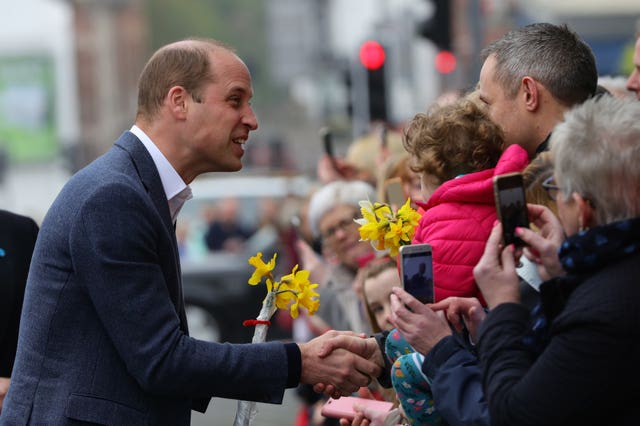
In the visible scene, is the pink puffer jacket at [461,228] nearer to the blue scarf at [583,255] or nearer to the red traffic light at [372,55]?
the blue scarf at [583,255]

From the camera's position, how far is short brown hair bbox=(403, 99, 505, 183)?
4.13 m

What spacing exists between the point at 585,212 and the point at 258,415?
9616 mm

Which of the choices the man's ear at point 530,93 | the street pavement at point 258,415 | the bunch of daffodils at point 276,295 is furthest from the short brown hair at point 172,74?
the street pavement at point 258,415

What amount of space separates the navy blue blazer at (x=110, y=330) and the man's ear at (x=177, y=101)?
1.01 feet

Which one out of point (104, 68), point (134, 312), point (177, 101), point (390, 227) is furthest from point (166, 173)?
point (104, 68)

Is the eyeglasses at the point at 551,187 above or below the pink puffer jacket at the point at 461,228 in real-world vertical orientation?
above

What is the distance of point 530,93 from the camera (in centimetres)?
425

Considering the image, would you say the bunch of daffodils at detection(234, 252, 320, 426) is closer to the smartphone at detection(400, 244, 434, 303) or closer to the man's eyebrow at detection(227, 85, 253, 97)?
the man's eyebrow at detection(227, 85, 253, 97)

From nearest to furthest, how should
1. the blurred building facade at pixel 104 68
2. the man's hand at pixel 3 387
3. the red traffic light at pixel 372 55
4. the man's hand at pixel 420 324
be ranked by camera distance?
the man's hand at pixel 420 324
the man's hand at pixel 3 387
the red traffic light at pixel 372 55
the blurred building facade at pixel 104 68

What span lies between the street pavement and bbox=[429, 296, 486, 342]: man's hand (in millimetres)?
8645

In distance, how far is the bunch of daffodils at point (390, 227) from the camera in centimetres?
430

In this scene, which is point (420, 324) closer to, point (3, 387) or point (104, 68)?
point (3, 387)

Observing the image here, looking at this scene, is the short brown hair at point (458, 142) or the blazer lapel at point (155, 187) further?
the blazer lapel at point (155, 187)

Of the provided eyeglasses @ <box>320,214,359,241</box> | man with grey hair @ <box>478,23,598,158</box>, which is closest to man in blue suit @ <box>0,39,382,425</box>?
man with grey hair @ <box>478,23,598,158</box>
